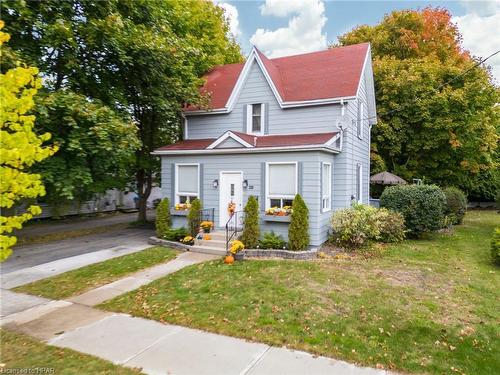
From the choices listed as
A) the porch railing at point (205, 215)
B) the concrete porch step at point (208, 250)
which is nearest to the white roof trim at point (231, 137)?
the porch railing at point (205, 215)

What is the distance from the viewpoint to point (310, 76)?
1452 centimetres

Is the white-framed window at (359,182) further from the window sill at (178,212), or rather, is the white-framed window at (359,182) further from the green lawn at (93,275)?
the green lawn at (93,275)

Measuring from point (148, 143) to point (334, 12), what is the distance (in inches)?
474

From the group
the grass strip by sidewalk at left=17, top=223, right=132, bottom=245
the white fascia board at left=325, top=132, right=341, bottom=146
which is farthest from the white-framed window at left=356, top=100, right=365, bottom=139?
the grass strip by sidewalk at left=17, top=223, right=132, bottom=245

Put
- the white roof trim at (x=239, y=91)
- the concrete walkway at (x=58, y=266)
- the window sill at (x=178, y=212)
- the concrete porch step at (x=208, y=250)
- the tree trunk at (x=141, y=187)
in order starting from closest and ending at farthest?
the concrete walkway at (x=58, y=266) → the concrete porch step at (x=208, y=250) → the white roof trim at (x=239, y=91) → the window sill at (x=178, y=212) → the tree trunk at (x=141, y=187)

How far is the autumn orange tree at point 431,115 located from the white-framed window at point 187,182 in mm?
13495

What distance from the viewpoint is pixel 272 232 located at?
11.5 meters

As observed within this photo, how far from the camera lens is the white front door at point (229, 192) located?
41.0 ft

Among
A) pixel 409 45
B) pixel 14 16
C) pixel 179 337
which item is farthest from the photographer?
pixel 409 45

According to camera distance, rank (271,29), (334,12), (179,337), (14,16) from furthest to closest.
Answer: (271,29), (334,12), (14,16), (179,337)

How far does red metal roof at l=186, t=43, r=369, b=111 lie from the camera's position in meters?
13.2

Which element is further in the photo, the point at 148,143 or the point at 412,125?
the point at 412,125

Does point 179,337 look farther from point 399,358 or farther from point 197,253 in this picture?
point 197,253

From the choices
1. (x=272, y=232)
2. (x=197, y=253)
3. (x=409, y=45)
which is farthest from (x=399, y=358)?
(x=409, y=45)
